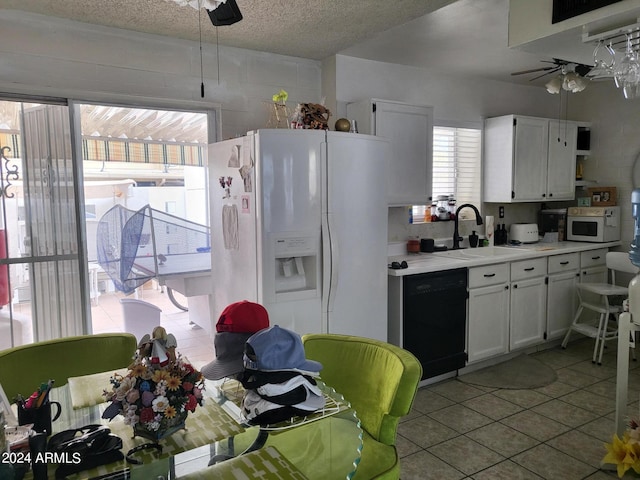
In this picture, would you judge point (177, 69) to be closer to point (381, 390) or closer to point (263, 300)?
point (263, 300)

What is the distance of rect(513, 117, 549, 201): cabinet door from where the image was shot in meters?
4.62

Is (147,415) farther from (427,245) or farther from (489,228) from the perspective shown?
(489,228)

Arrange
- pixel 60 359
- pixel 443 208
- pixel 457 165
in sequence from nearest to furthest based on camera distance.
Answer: pixel 60 359 → pixel 443 208 → pixel 457 165

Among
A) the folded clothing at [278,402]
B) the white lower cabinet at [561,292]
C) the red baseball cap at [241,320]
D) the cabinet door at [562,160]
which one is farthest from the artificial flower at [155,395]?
the cabinet door at [562,160]

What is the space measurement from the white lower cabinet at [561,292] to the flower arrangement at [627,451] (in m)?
2.10

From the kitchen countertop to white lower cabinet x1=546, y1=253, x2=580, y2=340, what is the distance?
11cm

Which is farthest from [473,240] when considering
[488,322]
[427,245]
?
[488,322]

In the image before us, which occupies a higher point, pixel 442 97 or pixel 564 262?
pixel 442 97

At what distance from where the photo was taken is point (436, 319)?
3.66m

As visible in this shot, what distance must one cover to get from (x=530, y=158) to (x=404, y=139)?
1616 millimetres

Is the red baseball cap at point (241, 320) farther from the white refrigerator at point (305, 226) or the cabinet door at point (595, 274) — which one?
the cabinet door at point (595, 274)

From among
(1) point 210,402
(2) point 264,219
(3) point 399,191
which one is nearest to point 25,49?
(2) point 264,219

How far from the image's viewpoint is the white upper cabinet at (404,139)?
12.3ft

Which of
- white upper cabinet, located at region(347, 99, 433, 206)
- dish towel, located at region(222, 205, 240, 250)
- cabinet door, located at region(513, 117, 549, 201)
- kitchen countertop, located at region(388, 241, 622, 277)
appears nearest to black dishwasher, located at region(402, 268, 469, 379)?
kitchen countertop, located at region(388, 241, 622, 277)
